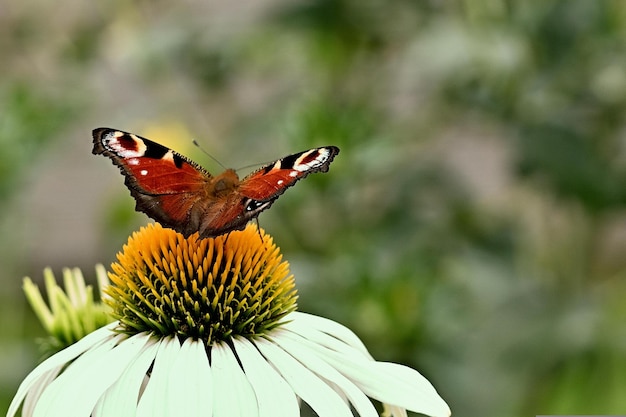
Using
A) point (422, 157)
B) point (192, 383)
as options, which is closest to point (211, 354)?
point (192, 383)

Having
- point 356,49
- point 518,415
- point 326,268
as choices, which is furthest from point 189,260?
point 356,49

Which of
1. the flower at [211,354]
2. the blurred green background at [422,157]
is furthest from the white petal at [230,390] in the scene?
the blurred green background at [422,157]

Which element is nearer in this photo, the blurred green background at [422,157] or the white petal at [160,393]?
the white petal at [160,393]

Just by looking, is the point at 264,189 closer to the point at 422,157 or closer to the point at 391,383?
the point at 391,383

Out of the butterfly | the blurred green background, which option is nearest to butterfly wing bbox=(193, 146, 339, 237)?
the butterfly

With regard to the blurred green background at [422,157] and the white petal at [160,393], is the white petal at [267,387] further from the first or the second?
the blurred green background at [422,157]

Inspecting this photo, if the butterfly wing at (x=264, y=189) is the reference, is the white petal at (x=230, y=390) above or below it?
below

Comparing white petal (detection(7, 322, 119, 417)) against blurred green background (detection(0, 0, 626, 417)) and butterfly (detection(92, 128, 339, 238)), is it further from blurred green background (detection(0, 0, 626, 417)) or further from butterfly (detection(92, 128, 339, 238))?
blurred green background (detection(0, 0, 626, 417))
